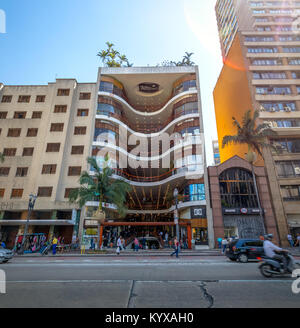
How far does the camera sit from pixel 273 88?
110ft

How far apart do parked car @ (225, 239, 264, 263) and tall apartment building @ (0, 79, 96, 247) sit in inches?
772

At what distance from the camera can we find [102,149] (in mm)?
30734

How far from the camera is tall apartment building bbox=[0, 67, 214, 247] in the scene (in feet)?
88.0

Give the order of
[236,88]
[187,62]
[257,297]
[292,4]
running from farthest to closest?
1. [292,4]
2. [187,62]
3. [236,88]
4. [257,297]

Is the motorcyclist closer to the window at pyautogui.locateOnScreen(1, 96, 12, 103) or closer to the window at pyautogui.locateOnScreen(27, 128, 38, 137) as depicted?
the window at pyautogui.locateOnScreen(27, 128, 38, 137)

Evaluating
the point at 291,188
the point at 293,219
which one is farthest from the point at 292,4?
the point at 293,219

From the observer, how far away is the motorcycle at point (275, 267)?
6926 millimetres

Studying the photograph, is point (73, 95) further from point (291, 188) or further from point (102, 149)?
point (291, 188)

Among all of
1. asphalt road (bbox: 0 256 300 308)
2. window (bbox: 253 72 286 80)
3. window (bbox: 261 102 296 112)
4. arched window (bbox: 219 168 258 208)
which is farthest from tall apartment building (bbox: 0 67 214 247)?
asphalt road (bbox: 0 256 300 308)

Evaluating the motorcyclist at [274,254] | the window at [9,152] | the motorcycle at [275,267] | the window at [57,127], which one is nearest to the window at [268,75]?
the window at [57,127]

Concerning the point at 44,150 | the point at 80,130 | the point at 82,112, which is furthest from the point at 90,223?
the point at 82,112

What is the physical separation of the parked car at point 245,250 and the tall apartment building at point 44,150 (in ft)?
64.3

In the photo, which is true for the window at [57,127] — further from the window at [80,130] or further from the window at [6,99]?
the window at [6,99]

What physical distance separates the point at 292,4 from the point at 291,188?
147 feet
